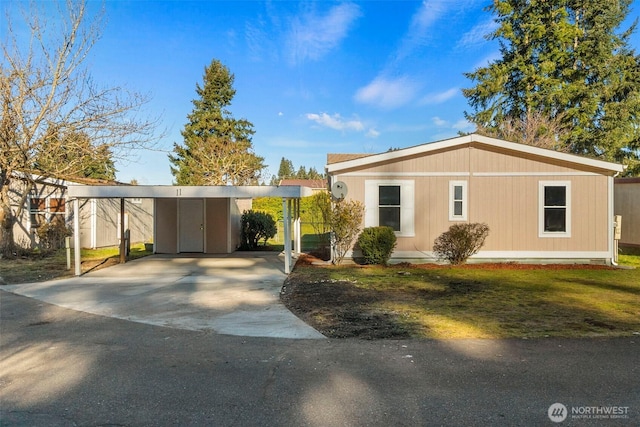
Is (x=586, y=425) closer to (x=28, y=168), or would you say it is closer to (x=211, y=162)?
(x=28, y=168)

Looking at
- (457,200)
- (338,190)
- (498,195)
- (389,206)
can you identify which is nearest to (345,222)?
(338,190)

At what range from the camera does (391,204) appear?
12234 mm

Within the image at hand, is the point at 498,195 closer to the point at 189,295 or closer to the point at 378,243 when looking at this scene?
the point at 378,243

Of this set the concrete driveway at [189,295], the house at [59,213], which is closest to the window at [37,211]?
the house at [59,213]

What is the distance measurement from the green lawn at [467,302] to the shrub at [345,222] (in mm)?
932

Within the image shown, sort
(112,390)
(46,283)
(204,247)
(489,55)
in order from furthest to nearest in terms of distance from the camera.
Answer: (489,55) → (204,247) → (46,283) → (112,390)

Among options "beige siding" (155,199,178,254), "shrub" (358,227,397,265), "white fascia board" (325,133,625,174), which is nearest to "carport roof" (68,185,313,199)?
"white fascia board" (325,133,625,174)

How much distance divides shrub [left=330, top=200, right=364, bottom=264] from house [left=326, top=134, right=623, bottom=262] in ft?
1.35

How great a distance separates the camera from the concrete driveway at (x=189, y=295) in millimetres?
6090

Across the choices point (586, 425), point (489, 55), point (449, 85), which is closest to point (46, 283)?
point (586, 425)

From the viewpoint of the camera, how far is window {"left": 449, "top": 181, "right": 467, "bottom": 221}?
12156 mm

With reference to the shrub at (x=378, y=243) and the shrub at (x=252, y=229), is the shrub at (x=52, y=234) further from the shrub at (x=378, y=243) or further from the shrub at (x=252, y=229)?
the shrub at (x=378, y=243)

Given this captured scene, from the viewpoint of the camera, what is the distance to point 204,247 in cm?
1570

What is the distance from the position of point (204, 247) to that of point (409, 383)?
12871mm
